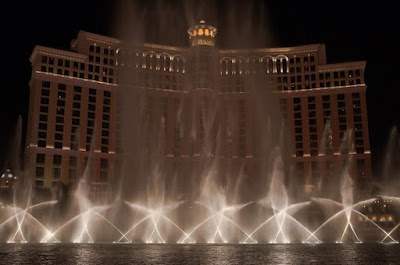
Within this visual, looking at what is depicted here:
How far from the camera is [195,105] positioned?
106750 mm

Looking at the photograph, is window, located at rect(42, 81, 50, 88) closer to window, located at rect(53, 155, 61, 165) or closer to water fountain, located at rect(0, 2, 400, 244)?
window, located at rect(53, 155, 61, 165)

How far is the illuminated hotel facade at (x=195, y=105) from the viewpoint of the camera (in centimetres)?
9662

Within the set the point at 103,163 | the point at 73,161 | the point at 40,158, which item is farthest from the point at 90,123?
the point at 40,158

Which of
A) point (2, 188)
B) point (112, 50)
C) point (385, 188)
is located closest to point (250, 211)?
point (385, 188)

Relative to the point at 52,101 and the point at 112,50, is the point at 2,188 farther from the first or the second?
the point at 112,50

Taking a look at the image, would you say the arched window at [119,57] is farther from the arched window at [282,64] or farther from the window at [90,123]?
the arched window at [282,64]

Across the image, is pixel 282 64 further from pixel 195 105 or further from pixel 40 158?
pixel 40 158

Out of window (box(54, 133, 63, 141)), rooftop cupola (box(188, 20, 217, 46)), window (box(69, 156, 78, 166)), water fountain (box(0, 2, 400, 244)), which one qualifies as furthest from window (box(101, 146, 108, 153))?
rooftop cupola (box(188, 20, 217, 46))

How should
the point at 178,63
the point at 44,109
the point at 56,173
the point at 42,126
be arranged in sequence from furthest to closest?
the point at 178,63 < the point at 44,109 < the point at 42,126 < the point at 56,173

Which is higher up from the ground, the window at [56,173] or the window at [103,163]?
the window at [103,163]

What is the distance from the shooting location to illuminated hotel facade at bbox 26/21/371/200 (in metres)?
96.6

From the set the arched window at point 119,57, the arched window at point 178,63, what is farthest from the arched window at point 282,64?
the arched window at point 119,57

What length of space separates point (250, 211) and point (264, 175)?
37.5m

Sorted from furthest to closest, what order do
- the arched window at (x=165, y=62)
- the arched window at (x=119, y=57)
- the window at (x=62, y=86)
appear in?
the arched window at (x=165, y=62), the arched window at (x=119, y=57), the window at (x=62, y=86)
